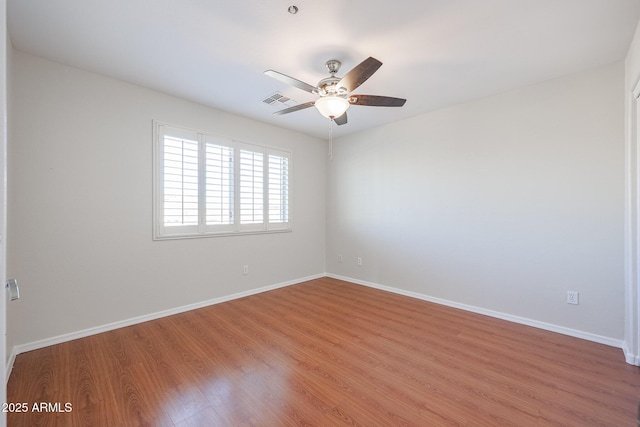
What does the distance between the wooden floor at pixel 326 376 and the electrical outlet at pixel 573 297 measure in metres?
0.36

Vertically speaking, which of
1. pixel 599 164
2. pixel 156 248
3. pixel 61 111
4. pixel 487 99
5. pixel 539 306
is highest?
pixel 487 99

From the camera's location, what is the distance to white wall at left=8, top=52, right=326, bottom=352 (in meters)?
2.37

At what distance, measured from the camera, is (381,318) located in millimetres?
3158

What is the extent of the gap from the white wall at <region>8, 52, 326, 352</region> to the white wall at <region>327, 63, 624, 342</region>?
2663mm

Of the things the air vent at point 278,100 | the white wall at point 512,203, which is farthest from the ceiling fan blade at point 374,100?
the white wall at point 512,203

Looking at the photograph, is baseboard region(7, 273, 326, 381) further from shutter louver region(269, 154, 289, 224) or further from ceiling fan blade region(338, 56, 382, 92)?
ceiling fan blade region(338, 56, 382, 92)

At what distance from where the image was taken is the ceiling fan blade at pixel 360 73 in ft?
6.03

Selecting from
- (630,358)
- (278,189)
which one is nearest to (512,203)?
(630,358)

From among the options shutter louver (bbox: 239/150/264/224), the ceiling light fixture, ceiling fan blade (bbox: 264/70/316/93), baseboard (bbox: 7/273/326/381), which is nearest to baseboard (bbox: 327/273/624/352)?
baseboard (bbox: 7/273/326/381)

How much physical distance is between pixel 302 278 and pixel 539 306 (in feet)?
10.8

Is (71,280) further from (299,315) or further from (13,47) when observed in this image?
(299,315)

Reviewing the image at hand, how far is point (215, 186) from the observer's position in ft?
11.8

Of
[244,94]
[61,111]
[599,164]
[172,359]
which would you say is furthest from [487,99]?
[61,111]

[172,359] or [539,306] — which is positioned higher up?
[539,306]
